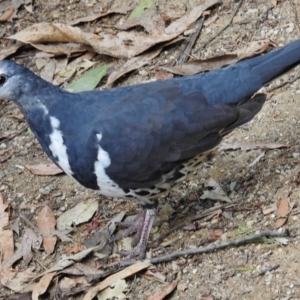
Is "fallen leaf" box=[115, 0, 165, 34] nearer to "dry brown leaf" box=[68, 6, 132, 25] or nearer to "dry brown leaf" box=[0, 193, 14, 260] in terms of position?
"dry brown leaf" box=[68, 6, 132, 25]

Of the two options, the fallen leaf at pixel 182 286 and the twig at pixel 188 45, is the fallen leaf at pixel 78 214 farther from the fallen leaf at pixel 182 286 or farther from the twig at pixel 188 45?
the twig at pixel 188 45

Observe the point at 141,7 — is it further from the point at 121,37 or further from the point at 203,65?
the point at 203,65

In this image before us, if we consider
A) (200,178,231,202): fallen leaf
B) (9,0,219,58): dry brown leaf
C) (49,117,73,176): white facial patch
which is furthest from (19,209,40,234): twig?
(9,0,219,58): dry brown leaf

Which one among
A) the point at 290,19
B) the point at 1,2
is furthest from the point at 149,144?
the point at 1,2

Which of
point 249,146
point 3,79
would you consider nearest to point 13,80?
point 3,79

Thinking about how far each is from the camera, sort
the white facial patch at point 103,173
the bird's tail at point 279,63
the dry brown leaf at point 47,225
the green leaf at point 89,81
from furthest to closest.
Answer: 1. the green leaf at point 89,81
2. the dry brown leaf at point 47,225
3. the bird's tail at point 279,63
4. the white facial patch at point 103,173

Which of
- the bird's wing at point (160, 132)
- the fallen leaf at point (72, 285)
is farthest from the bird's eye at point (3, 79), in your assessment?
the fallen leaf at point (72, 285)
